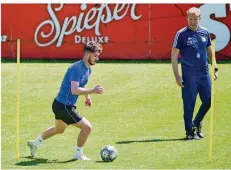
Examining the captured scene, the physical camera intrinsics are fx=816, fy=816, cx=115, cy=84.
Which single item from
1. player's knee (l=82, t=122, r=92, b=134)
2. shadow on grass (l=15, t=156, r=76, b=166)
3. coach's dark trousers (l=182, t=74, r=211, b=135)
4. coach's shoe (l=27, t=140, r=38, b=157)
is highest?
coach's dark trousers (l=182, t=74, r=211, b=135)

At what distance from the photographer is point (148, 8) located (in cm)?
2638

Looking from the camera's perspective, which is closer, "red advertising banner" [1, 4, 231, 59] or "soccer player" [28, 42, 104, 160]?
"soccer player" [28, 42, 104, 160]

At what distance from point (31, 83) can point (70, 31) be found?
4729 mm

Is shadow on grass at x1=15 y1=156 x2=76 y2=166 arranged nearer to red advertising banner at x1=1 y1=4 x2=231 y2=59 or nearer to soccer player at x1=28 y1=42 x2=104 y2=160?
soccer player at x1=28 y1=42 x2=104 y2=160

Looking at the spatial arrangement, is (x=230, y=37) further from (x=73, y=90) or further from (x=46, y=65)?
(x=73, y=90)

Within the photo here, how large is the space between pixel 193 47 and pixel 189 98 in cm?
96

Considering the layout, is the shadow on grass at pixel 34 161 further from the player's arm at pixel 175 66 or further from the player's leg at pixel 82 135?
the player's arm at pixel 175 66

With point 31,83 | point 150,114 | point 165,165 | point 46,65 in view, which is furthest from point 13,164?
point 46,65

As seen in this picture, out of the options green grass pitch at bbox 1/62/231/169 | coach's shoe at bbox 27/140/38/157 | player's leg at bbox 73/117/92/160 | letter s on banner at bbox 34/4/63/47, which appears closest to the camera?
player's leg at bbox 73/117/92/160

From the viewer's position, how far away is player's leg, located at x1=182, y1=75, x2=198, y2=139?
15.1 meters

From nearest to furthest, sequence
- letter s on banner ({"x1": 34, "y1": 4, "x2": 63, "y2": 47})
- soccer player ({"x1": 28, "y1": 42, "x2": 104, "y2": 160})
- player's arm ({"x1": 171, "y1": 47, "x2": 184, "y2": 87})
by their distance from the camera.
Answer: soccer player ({"x1": 28, "y1": 42, "x2": 104, "y2": 160}), player's arm ({"x1": 171, "y1": 47, "x2": 184, "y2": 87}), letter s on banner ({"x1": 34, "y1": 4, "x2": 63, "y2": 47})

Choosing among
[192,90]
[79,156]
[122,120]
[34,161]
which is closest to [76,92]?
[79,156]

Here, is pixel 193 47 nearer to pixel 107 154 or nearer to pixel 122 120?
pixel 107 154

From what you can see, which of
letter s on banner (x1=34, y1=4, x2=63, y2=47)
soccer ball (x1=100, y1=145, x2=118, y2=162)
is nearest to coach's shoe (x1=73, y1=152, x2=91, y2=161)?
soccer ball (x1=100, y1=145, x2=118, y2=162)
